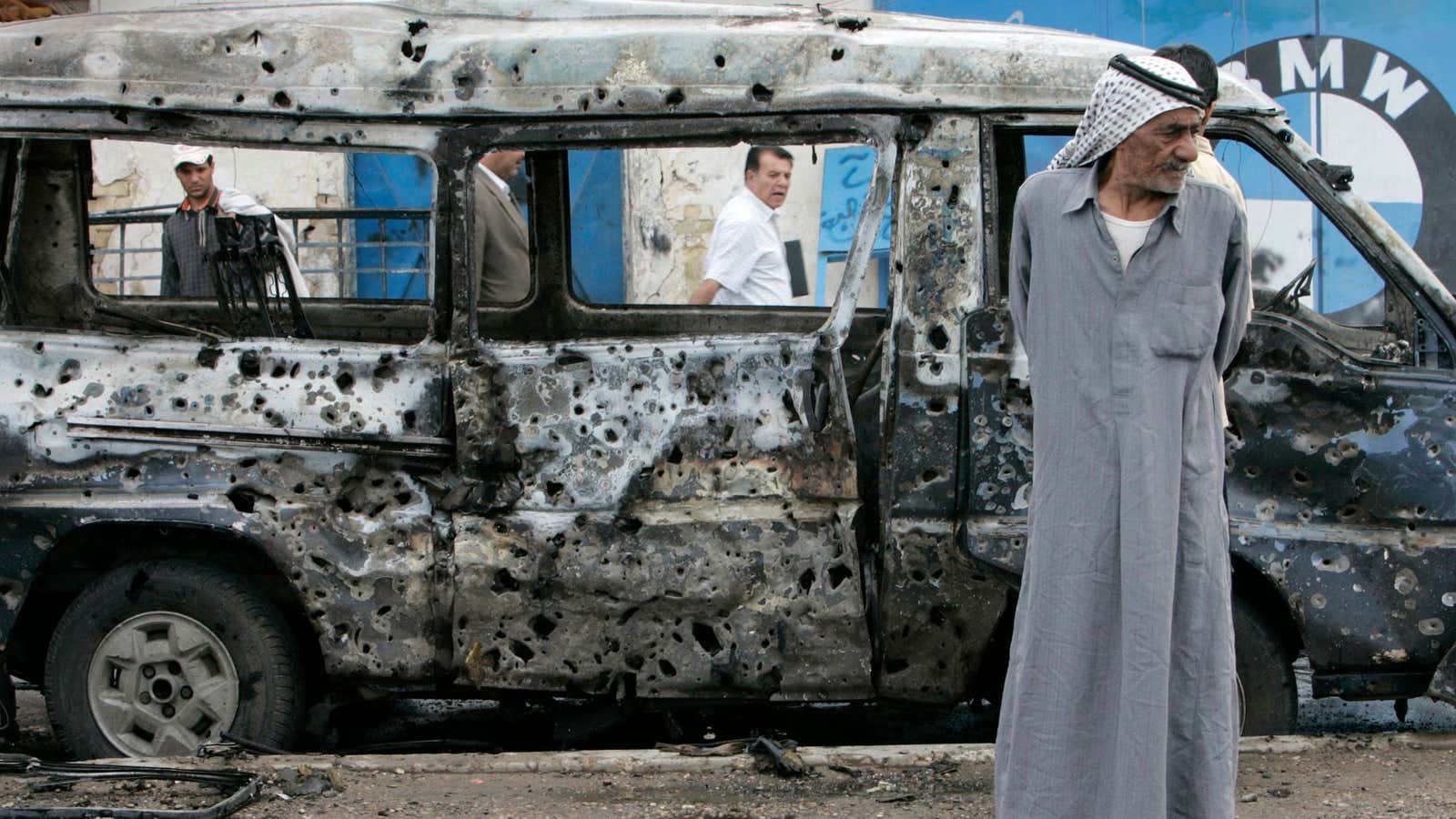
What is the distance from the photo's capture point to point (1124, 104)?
3205 mm

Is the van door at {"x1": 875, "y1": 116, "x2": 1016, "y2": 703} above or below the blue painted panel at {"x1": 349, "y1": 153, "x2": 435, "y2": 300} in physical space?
below

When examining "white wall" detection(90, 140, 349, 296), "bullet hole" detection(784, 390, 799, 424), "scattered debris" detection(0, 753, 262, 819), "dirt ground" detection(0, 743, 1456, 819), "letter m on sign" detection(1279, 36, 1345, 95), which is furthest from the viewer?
"white wall" detection(90, 140, 349, 296)

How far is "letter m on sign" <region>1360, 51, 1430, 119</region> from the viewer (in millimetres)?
10289

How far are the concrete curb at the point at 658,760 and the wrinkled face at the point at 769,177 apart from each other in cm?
256

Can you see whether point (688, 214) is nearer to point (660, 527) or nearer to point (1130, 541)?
point (660, 527)

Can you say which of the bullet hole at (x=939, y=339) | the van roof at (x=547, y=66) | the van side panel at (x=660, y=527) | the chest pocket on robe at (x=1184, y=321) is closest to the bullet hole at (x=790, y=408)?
the van side panel at (x=660, y=527)

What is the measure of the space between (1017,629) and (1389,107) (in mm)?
8235

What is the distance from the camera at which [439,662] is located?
4.75 meters

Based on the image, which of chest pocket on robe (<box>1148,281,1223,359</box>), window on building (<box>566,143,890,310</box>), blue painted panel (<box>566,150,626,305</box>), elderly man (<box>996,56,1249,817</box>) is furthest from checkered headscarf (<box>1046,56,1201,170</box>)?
window on building (<box>566,143,890,310</box>)

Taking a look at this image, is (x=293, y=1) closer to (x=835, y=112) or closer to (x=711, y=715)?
(x=835, y=112)

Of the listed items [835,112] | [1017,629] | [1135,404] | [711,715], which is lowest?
[711,715]

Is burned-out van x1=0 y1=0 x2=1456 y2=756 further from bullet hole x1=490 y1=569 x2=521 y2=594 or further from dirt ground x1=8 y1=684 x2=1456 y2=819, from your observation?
dirt ground x1=8 y1=684 x2=1456 y2=819

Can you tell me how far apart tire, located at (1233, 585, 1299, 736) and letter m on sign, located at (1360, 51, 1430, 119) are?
6.77 meters

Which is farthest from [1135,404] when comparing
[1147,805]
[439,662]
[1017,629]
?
[439,662]
